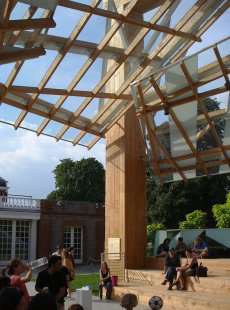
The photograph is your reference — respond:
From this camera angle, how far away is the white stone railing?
29109 mm

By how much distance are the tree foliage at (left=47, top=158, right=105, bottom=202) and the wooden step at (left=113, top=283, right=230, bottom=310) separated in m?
40.2

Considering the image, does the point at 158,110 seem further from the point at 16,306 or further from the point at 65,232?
the point at 65,232

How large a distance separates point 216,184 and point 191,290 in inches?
838

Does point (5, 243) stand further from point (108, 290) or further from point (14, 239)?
point (108, 290)

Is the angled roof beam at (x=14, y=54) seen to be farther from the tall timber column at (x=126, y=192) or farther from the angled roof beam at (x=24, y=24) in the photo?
the tall timber column at (x=126, y=192)

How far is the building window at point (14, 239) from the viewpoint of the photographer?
2858 centimetres

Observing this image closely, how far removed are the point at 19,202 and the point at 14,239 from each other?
244 centimetres

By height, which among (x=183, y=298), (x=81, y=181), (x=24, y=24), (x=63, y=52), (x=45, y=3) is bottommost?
(x=183, y=298)

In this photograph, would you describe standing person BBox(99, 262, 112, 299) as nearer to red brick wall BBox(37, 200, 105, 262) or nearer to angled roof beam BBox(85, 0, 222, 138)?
angled roof beam BBox(85, 0, 222, 138)

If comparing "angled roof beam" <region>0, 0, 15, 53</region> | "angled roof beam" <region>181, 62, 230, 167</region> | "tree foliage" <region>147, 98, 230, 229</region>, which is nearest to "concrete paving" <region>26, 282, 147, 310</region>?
"angled roof beam" <region>181, 62, 230, 167</region>

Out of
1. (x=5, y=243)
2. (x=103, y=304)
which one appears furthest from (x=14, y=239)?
Answer: (x=103, y=304)

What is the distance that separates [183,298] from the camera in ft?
34.7

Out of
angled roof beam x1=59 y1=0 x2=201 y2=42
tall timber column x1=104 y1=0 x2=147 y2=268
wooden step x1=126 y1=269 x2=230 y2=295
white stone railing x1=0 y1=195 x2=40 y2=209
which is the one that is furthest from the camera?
white stone railing x1=0 y1=195 x2=40 y2=209

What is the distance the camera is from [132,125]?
50.1 feet
